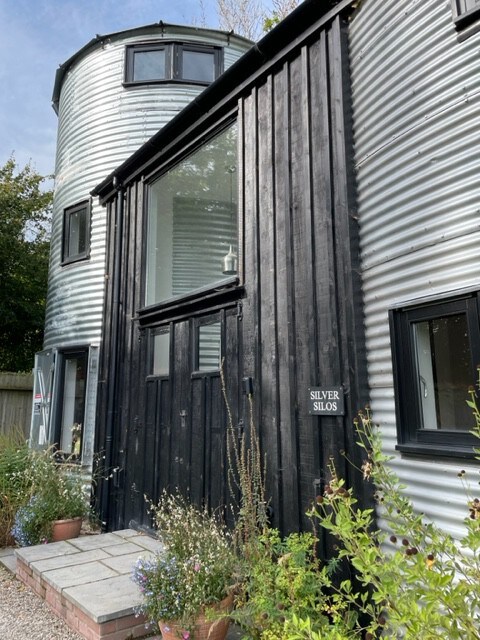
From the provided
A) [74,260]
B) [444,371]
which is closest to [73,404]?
[74,260]

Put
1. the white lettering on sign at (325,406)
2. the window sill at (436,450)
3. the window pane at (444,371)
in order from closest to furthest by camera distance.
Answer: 1. the window sill at (436,450)
2. the window pane at (444,371)
3. the white lettering on sign at (325,406)

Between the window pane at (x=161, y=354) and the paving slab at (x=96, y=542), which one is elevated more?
the window pane at (x=161, y=354)

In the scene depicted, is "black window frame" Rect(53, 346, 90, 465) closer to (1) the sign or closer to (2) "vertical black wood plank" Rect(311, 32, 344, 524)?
(1) the sign

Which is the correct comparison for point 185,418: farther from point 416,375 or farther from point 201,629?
point 416,375

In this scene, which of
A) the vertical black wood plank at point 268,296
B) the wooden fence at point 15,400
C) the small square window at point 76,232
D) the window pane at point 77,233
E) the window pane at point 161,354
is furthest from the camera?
the wooden fence at point 15,400

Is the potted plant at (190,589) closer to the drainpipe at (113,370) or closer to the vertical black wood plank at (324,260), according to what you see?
the vertical black wood plank at (324,260)

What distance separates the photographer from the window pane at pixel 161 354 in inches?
229

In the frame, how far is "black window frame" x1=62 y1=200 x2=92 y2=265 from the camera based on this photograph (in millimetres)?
8062

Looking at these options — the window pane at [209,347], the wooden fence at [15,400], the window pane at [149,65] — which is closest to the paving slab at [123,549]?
the window pane at [209,347]

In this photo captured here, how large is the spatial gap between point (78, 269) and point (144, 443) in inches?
137

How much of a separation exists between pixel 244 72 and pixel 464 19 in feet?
8.32

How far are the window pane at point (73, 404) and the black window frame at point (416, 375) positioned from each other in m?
5.52

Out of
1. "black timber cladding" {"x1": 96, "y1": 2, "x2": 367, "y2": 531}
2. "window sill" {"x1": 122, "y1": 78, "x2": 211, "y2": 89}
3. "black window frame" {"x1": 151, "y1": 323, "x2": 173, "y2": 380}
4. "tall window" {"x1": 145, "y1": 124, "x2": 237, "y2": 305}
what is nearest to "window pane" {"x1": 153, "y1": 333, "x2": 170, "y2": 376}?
"black window frame" {"x1": 151, "y1": 323, "x2": 173, "y2": 380}

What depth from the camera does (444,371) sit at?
2873 millimetres
